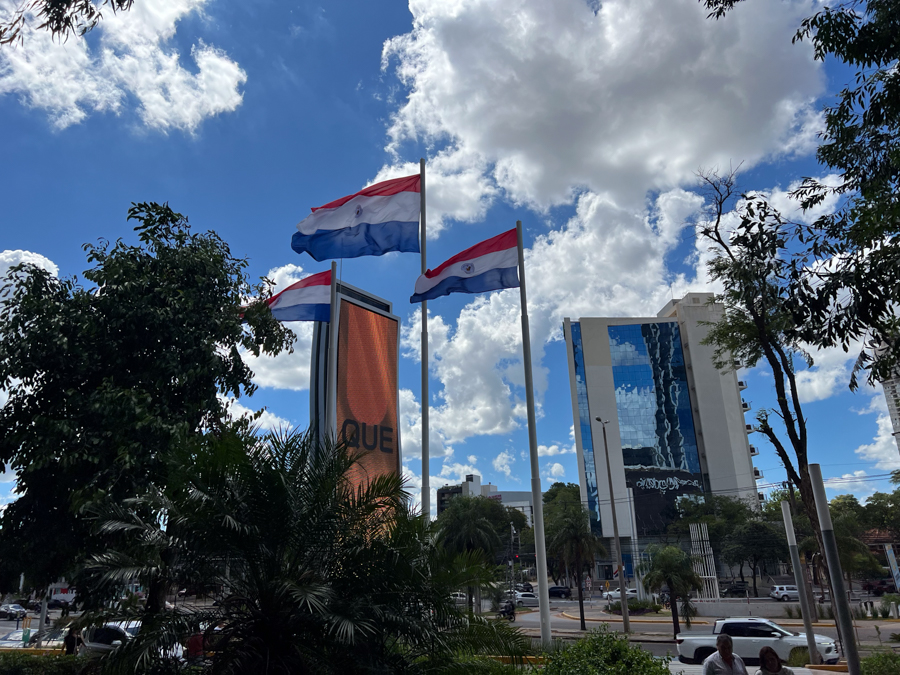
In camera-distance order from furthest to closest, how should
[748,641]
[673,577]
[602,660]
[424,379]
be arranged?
[673,577] → [748,641] → [424,379] → [602,660]

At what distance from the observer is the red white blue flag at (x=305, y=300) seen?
52.3 ft

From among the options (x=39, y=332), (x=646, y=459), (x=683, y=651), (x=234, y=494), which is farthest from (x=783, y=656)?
(x=646, y=459)

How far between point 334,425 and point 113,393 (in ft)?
13.3

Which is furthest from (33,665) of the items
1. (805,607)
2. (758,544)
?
(758,544)

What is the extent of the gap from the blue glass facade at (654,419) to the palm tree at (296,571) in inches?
3288

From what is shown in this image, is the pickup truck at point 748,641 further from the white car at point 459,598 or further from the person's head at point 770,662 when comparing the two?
the white car at point 459,598

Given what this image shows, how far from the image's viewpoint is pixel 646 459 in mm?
91125

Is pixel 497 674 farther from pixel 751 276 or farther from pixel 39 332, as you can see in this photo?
pixel 751 276

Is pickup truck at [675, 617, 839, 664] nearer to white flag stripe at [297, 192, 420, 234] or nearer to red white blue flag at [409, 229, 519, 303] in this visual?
red white blue flag at [409, 229, 519, 303]

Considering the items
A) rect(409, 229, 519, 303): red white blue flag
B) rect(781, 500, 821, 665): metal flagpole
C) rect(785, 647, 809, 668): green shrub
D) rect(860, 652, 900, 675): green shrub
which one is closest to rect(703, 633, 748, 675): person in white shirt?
rect(860, 652, 900, 675): green shrub

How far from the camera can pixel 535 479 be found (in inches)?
477

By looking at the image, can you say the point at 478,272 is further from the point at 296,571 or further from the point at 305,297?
the point at 296,571

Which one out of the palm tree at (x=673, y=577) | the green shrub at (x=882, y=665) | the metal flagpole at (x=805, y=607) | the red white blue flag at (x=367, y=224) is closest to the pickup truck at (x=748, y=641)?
the metal flagpole at (x=805, y=607)

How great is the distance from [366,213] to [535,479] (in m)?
7.72
